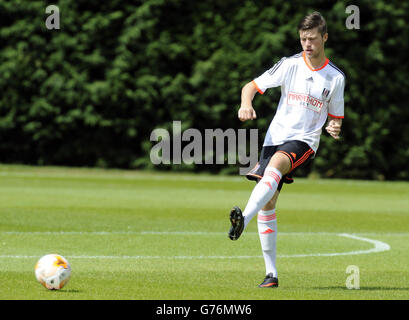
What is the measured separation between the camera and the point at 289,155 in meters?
7.42

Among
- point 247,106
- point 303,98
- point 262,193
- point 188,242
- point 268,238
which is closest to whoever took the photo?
point 262,193

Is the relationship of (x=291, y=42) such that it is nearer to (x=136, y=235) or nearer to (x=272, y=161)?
(x=136, y=235)

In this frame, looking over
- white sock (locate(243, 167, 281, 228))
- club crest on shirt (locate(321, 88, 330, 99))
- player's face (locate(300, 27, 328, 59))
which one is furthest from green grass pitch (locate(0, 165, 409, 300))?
player's face (locate(300, 27, 328, 59))

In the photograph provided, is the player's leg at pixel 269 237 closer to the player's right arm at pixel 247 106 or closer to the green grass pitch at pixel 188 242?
the green grass pitch at pixel 188 242

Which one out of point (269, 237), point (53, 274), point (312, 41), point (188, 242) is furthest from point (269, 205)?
point (188, 242)

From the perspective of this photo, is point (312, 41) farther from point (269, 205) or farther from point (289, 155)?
point (269, 205)

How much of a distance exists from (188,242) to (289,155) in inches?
154

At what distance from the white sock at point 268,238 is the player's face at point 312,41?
1.54 metres

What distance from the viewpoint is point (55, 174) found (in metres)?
25.5

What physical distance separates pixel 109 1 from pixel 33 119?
4.72 m

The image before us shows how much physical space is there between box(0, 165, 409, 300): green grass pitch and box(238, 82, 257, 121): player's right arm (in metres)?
1.52

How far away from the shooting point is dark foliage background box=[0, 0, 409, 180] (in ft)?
88.4

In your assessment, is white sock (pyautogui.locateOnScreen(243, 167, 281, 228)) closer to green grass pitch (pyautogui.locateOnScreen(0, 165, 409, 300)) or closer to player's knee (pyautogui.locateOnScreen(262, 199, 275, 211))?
player's knee (pyautogui.locateOnScreen(262, 199, 275, 211))

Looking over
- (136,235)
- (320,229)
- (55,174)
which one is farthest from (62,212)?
(55,174)
